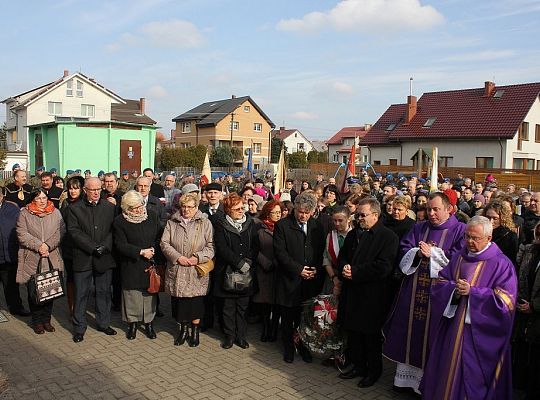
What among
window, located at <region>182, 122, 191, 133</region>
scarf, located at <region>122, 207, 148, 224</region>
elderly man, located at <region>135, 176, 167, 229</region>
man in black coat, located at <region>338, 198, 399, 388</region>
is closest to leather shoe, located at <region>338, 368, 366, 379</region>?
man in black coat, located at <region>338, 198, 399, 388</region>

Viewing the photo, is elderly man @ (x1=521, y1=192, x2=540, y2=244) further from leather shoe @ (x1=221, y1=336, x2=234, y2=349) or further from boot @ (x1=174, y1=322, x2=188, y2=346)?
boot @ (x1=174, y1=322, x2=188, y2=346)

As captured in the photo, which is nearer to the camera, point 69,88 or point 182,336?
point 182,336

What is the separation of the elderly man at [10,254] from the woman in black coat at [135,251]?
5.69ft

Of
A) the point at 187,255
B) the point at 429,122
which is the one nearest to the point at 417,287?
the point at 187,255

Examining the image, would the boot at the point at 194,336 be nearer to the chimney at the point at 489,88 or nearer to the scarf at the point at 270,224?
the scarf at the point at 270,224

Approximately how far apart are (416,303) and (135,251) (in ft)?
10.4

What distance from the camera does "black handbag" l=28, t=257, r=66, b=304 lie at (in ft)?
19.6

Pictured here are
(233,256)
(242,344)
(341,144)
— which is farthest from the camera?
(341,144)

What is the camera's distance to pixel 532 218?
685 cm

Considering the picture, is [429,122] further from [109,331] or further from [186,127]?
[109,331]

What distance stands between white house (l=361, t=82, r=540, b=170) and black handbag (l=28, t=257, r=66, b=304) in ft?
100

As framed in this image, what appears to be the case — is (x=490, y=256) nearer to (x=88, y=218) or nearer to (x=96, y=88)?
(x=88, y=218)

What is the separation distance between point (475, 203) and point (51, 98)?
152ft

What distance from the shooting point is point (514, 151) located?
111ft
